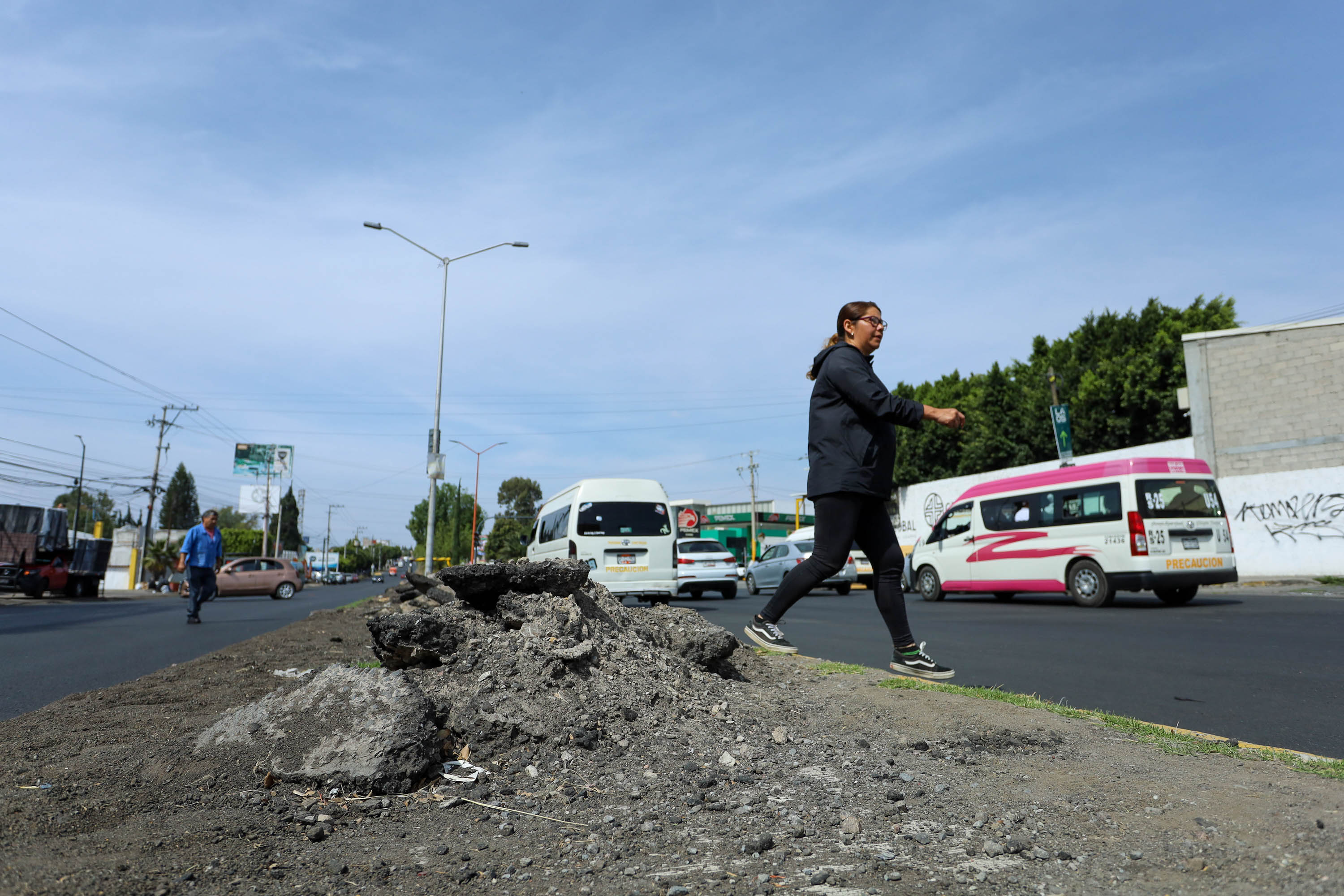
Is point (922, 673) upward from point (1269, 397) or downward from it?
downward

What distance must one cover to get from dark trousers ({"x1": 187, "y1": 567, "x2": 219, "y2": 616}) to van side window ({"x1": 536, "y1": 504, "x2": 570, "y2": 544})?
549 cm

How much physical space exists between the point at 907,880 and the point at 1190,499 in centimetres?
1316

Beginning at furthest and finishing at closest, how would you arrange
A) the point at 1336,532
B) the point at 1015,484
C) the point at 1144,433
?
1. the point at 1144,433
2. the point at 1336,532
3. the point at 1015,484

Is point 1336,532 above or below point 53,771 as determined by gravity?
above

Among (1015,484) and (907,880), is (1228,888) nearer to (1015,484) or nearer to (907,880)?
(907,880)

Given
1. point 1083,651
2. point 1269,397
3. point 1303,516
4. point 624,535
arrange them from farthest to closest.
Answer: point 1269,397 < point 1303,516 < point 624,535 < point 1083,651

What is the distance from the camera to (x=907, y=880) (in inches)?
82.3

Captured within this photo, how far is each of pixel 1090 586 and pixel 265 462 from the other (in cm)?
7803

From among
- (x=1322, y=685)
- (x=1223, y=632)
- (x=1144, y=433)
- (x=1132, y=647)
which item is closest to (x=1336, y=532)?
(x=1144, y=433)

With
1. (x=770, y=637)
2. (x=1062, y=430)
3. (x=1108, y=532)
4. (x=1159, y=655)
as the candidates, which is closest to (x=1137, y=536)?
(x=1108, y=532)

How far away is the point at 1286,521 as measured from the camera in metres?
21.2

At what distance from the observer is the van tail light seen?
1246 cm

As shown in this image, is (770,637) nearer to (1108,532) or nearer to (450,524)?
(1108,532)

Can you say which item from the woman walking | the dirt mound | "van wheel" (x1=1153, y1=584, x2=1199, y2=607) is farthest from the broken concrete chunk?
"van wheel" (x1=1153, y1=584, x2=1199, y2=607)
